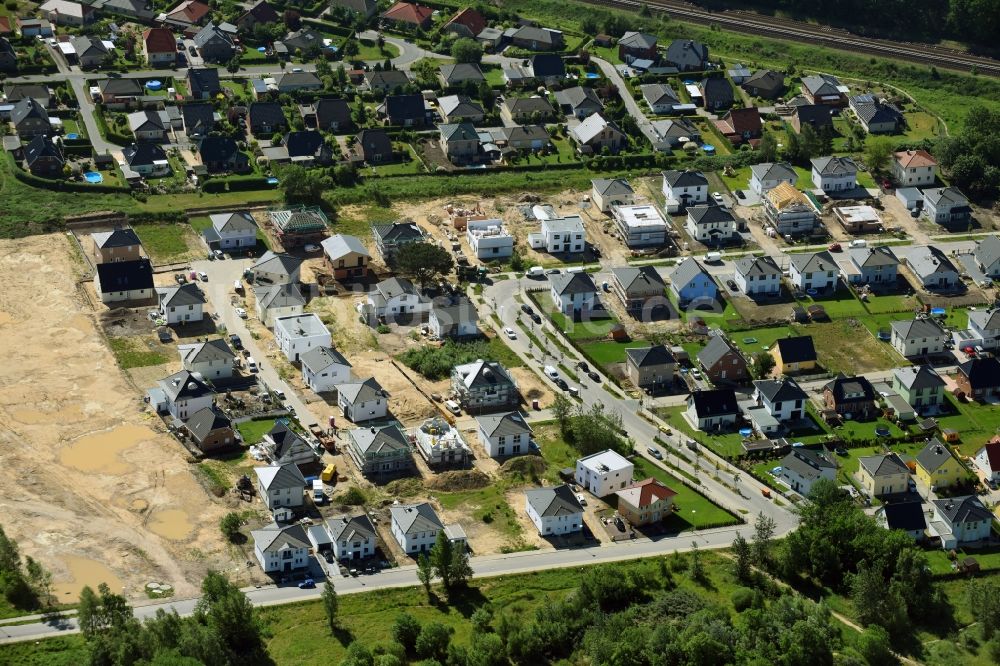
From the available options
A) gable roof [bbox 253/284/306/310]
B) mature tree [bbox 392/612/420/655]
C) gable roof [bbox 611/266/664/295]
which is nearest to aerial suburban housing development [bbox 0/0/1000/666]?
mature tree [bbox 392/612/420/655]

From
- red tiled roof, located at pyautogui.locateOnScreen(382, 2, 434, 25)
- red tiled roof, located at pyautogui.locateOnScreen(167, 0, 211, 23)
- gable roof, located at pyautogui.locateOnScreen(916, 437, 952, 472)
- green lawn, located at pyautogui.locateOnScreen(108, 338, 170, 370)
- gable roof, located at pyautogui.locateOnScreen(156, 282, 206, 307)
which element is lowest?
green lawn, located at pyautogui.locateOnScreen(108, 338, 170, 370)

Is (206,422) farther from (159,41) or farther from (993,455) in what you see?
(159,41)

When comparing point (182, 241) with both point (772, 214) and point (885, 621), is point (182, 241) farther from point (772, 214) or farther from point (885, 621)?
point (885, 621)

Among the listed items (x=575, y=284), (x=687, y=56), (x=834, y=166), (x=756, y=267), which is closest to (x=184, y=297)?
(x=575, y=284)

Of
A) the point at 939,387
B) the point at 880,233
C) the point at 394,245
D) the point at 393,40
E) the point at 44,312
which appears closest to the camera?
the point at 939,387

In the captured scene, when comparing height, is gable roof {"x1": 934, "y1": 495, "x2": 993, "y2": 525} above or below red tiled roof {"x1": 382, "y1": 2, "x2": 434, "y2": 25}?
below

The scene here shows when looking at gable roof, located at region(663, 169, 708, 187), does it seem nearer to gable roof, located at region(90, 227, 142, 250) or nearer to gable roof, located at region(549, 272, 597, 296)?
gable roof, located at region(549, 272, 597, 296)

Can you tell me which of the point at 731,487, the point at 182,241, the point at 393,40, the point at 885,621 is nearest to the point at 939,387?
the point at 731,487
